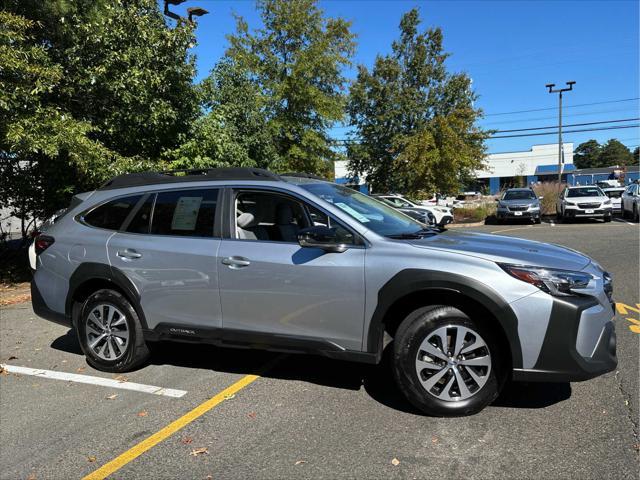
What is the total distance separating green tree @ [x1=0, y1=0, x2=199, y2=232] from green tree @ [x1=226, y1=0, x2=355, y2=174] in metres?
9.44

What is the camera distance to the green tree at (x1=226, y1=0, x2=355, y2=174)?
790 inches

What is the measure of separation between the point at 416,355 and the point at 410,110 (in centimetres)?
2495

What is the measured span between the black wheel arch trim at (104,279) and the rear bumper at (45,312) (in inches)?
6.1

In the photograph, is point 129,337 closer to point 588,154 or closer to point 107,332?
point 107,332

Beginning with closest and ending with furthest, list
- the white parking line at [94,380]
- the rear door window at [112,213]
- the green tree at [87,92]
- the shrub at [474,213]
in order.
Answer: the white parking line at [94,380]
the rear door window at [112,213]
the green tree at [87,92]
the shrub at [474,213]

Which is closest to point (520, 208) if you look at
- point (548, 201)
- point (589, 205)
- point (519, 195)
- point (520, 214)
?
point (520, 214)

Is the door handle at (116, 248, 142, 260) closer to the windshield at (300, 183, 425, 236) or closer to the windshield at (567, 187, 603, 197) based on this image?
the windshield at (300, 183, 425, 236)

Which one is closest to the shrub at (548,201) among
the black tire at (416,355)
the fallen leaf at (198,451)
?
the black tire at (416,355)

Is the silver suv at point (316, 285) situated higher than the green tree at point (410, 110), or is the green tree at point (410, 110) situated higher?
the green tree at point (410, 110)

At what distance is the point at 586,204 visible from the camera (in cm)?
2181

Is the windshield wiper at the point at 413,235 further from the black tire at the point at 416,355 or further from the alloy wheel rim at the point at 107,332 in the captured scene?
the alloy wheel rim at the point at 107,332

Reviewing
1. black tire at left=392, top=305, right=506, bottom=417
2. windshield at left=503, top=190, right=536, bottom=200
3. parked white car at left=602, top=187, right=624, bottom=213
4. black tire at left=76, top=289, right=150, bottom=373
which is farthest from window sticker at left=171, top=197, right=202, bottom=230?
parked white car at left=602, top=187, right=624, bottom=213

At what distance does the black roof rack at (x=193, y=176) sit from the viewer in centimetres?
448

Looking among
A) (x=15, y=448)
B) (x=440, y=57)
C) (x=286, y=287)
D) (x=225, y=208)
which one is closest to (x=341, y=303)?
(x=286, y=287)
